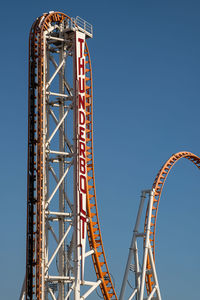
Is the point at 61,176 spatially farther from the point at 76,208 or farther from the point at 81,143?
the point at 76,208

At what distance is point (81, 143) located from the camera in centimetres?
4725

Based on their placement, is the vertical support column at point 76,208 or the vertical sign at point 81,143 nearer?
the vertical support column at point 76,208

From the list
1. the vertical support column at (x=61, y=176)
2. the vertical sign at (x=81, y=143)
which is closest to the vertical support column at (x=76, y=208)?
the vertical sign at (x=81, y=143)

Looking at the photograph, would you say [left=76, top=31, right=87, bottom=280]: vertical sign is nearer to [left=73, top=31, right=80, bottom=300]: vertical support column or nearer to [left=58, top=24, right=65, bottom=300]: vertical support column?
[left=73, top=31, right=80, bottom=300]: vertical support column

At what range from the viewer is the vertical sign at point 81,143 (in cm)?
4604

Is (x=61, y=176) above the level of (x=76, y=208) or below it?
above

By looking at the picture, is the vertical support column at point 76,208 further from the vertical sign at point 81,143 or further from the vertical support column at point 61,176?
the vertical support column at point 61,176

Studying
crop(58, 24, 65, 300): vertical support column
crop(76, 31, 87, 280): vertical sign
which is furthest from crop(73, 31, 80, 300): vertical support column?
crop(58, 24, 65, 300): vertical support column

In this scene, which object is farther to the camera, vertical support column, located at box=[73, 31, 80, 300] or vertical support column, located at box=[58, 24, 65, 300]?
vertical support column, located at box=[58, 24, 65, 300]

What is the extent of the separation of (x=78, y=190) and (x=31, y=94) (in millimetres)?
5811

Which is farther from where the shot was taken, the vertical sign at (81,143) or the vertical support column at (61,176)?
the vertical support column at (61,176)

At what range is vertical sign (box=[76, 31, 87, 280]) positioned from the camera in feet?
151

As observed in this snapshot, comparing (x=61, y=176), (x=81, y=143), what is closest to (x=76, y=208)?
(x=61, y=176)

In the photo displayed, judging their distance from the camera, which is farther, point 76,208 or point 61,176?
point 61,176
